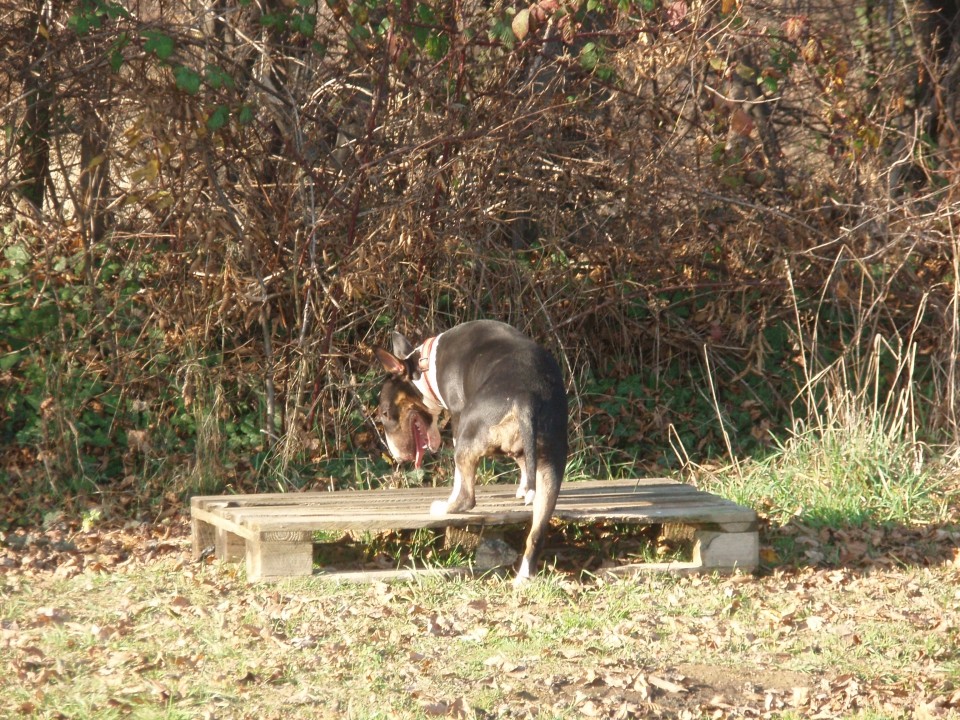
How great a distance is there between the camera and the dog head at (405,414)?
664cm

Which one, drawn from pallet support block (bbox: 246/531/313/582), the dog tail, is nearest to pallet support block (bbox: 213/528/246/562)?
pallet support block (bbox: 246/531/313/582)

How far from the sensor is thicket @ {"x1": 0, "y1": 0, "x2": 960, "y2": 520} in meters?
7.70

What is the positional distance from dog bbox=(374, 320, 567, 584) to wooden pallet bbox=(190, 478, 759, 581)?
0.24 metres

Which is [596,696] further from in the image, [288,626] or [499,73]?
[499,73]

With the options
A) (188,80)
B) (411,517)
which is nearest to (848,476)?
(411,517)

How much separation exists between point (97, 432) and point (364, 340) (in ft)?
6.57

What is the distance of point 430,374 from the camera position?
6402 millimetres

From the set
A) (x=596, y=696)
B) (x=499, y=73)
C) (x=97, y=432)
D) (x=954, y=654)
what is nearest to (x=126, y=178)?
(x=97, y=432)

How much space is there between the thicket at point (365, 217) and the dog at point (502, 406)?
188 cm

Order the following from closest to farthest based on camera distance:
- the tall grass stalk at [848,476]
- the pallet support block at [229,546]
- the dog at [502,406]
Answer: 1. the dog at [502,406]
2. the pallet support block at [229,546]
3. the tall grass stalk at [848,476]

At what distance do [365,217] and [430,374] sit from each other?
2.02 m

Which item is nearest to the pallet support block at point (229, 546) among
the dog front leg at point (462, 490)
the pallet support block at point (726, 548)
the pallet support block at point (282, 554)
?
the pallet support block at point (282, 554)

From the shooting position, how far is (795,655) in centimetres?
479

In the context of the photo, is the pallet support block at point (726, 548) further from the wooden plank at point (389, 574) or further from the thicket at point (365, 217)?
the thicket at point (365, 217)
